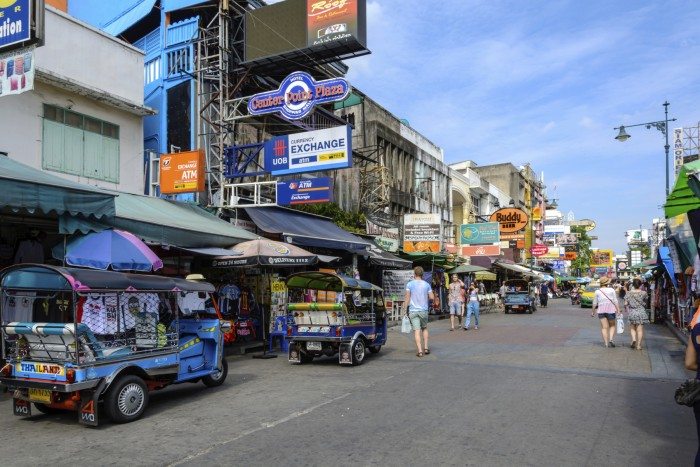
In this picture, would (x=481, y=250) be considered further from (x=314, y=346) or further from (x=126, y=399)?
(x=126, y=399)

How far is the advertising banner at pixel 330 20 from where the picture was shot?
669 inches

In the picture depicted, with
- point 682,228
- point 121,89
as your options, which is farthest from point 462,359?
point 121,89

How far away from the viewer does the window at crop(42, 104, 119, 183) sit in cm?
1282

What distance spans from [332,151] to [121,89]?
19.1ft

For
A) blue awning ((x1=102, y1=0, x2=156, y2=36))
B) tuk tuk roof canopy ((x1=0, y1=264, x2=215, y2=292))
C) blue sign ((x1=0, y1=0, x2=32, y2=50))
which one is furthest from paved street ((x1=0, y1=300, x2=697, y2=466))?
blue awning ((x1=102, y1=0, x2=156, y2=36))

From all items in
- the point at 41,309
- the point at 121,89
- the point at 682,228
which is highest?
the point at 121,89

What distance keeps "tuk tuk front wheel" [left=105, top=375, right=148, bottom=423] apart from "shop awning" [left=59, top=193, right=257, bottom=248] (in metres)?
4.05

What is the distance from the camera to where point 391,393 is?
8.33 metres

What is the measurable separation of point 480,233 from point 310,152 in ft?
70.7

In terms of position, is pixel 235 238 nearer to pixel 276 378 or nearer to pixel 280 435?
pixel 276 378

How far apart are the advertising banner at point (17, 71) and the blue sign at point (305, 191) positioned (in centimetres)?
828

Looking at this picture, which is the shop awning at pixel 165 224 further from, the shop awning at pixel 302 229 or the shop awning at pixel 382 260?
the shop awning at pixel 382 260

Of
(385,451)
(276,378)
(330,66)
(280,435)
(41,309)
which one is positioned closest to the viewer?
(385,451)

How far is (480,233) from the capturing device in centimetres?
3462
